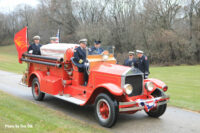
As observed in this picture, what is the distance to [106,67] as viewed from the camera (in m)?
6.05

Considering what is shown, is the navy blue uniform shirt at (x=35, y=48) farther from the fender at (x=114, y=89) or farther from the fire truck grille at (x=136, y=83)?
the fire truck grille at (x=136, y=83)

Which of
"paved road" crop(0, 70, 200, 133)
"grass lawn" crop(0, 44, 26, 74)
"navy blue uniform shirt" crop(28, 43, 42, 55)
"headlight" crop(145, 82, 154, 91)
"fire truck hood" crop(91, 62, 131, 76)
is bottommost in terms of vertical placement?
"paved road" crop(0, 70, 200, 133)

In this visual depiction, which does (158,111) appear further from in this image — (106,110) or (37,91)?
(37,91)

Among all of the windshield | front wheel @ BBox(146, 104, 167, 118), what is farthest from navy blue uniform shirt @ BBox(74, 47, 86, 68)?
front wheel @ BBox(146, 104, 167, 118)

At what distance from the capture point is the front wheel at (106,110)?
509 cm

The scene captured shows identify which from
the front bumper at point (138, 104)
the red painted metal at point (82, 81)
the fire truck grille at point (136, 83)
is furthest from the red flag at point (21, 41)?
the front bumper at point (138, 104)

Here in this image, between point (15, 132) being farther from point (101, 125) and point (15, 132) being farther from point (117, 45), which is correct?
point (117, 45)

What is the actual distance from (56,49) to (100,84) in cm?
268

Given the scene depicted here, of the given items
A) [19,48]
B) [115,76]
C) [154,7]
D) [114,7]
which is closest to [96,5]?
[114,7]

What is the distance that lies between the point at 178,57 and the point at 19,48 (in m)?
29.3

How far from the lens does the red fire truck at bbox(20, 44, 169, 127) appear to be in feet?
17.3

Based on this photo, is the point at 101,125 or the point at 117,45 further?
the point at 117,45

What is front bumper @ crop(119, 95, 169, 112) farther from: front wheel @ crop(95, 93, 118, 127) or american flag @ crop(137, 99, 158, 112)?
front wheel @ crop(95, 93, 118, 127)

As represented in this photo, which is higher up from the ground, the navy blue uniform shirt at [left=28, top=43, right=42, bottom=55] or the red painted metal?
the navy blue uniform shirt at [left=28, top=43, right=42, bottom=55]
